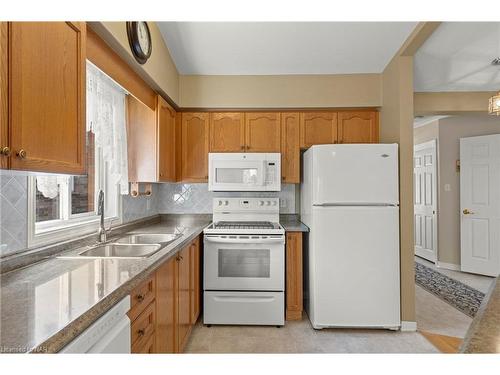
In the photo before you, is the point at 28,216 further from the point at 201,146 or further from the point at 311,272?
the point at 311,272

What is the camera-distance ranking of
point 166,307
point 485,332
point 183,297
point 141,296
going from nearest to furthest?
point 485,332, point 141,296, point 166,307, point 183,297

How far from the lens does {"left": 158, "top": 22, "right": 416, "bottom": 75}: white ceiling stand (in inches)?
88.6

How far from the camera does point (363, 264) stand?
2432 millimetres

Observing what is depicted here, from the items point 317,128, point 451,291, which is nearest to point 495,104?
point 317,128

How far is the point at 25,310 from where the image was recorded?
2.86 feet

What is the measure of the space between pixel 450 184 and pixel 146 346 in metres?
4.82

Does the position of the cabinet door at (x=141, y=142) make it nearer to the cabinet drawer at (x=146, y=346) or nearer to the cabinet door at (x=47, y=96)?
the cabinet door at (x=47, y=96)

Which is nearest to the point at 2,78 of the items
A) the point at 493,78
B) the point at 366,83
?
the point at 366,83

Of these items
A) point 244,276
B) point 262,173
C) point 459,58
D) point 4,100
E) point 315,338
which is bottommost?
point 315,338

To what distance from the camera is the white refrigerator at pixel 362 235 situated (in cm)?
243

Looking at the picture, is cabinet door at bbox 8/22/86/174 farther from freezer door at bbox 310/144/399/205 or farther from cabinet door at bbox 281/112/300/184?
cabinet door at bbox 281/112/300/184

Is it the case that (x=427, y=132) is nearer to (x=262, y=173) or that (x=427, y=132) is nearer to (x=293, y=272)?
(x=262, y=173)

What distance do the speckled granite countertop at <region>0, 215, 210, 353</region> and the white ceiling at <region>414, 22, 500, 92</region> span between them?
2.74m
